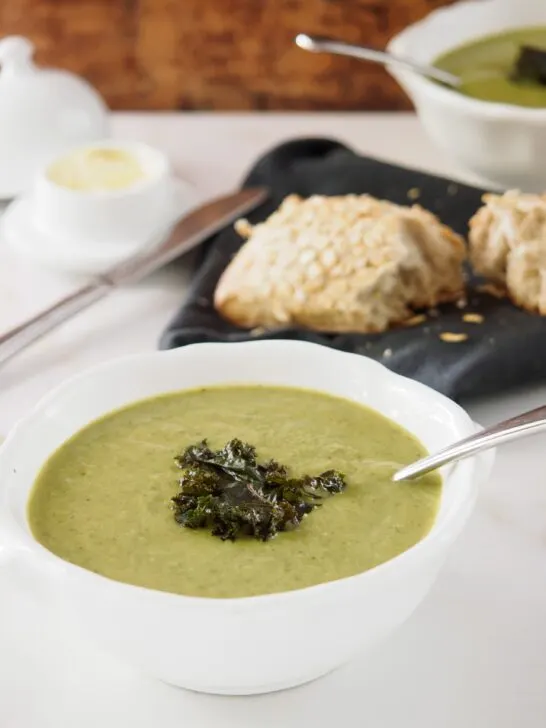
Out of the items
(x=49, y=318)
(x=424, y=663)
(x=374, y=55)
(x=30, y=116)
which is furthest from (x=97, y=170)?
(x=424, y=663)

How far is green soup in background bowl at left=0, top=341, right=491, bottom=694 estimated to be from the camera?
0.99 meters

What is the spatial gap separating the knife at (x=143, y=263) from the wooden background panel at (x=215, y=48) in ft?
2.18

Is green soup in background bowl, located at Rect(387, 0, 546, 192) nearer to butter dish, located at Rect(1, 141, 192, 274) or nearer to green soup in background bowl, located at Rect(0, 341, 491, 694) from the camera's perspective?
butter dish, located at Rect(1, 141, 192, 274)

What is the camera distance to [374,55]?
6.86ft

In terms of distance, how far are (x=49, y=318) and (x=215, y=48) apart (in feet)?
3.65

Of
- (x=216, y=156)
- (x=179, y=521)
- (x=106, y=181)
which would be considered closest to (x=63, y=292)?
(x=106, y=181)

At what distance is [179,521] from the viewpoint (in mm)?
1144

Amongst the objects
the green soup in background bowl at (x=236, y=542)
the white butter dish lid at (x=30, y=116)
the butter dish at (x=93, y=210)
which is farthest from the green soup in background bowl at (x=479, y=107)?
the green soup in background bowl at (x=236, y=542)

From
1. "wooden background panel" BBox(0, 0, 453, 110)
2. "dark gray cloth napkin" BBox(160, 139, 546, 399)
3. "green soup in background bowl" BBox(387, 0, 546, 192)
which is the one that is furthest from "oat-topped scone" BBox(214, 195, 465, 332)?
"wooden background panel" BBox(0, 0, 453, 110)

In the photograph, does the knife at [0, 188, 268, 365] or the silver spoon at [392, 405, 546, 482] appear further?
the knife at [0, 188, 268, 365]

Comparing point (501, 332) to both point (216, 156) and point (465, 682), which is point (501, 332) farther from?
point (216, 156)

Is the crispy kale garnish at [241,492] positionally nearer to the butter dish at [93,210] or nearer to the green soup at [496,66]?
the butter dish at [93,210]

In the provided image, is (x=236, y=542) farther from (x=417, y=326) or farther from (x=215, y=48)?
(x=215, y=48)

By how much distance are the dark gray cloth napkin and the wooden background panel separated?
57 cm
